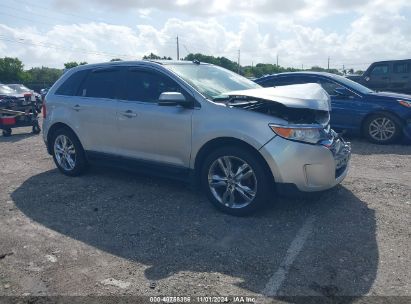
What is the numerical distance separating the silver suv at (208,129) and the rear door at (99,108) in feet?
0.05

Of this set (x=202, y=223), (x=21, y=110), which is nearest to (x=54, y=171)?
(x=202, y=223)

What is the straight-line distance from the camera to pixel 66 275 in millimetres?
3189

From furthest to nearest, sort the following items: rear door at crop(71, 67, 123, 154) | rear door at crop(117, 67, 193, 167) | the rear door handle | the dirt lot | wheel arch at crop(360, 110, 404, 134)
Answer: wheel arch at crop(360, 110, 404, 134) → rear door at crop(71, 67, 123, 154) → the rear door handle → rear door at crop(117, 67, 193, 167) → the dirt lot

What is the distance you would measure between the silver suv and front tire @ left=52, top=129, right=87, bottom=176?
3 cm

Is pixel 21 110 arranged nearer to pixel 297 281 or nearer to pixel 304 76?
pixel 304 76

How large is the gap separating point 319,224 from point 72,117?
3925 millimetres

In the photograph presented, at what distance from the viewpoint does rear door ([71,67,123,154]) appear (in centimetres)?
527

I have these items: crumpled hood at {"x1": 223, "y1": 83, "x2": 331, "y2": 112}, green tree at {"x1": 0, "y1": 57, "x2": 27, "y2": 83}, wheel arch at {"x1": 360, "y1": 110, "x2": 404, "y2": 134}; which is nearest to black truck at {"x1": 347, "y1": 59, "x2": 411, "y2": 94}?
wheel arch at {"x1": 360, "y1": 110, "x2": 404, "y2": 134}

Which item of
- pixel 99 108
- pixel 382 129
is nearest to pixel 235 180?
pixel 99 108

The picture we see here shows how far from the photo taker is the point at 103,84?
5.51 metres

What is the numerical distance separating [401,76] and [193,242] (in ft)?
38.6

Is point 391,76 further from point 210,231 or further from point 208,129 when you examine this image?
point 210,231

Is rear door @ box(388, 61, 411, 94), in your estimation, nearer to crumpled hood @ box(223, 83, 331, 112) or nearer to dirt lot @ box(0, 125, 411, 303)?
dirt lot @ box(0, 125, 411, 303)

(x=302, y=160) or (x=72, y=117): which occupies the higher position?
(x=72, y=117)
